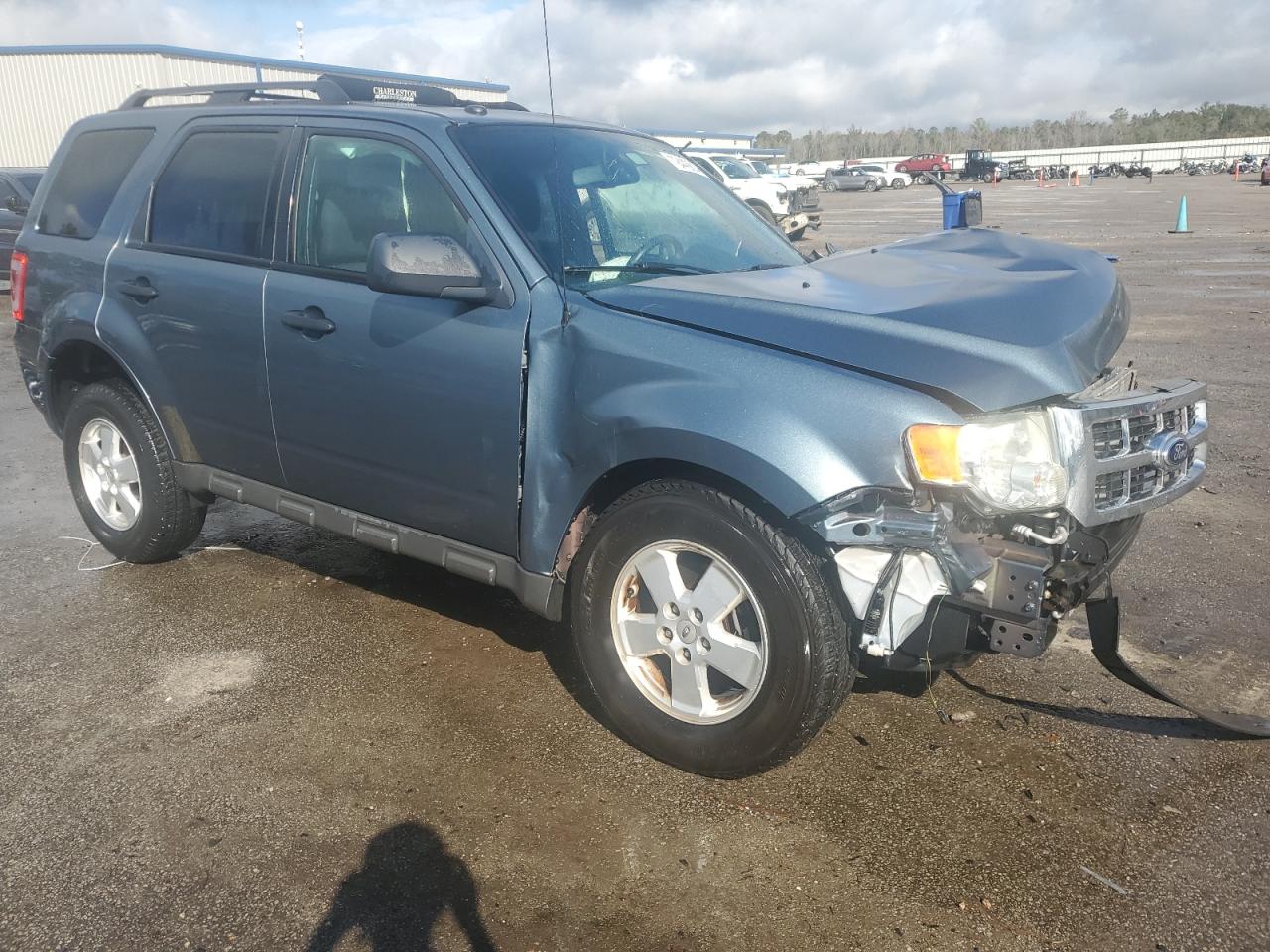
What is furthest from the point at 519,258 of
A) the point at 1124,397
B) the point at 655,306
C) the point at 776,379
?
the point at 1124,397

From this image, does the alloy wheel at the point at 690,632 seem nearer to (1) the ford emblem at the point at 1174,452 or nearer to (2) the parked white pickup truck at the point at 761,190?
(1) the ford emblem at the point at 1174,452

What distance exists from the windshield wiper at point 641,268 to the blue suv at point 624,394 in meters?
0.01

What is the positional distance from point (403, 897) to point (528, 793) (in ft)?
1.79

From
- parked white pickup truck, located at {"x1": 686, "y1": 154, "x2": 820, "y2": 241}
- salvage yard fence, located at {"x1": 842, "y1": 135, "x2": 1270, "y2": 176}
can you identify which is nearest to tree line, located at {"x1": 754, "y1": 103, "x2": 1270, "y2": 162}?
salvage yard fence, located at {"x1": 842, "y1": 135, "x2": 1270, "y2": 176}

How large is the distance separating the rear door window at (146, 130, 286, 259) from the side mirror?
0.97 m

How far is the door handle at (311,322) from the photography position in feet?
12.0

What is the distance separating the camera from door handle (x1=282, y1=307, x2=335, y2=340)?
3672mm

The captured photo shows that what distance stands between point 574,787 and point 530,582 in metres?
0.66

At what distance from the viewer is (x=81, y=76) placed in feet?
104

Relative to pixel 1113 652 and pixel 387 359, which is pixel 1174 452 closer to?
pixel 1113 652

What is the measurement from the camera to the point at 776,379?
→ 275cm

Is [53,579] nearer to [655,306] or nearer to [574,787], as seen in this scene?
[574,787]

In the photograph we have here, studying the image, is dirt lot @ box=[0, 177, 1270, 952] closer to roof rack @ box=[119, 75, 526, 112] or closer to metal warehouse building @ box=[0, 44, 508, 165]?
roof rack @ box=[119, 75, 526, 112]

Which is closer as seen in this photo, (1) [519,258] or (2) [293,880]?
(2) [293,880]
